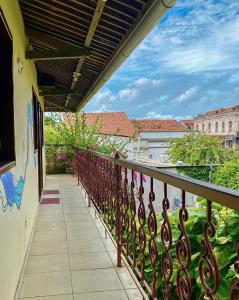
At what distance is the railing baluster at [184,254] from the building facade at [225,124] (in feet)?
127

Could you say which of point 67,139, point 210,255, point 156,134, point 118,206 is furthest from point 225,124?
point 210,255

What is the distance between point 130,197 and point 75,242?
141 centimetres

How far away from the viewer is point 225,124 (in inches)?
1729

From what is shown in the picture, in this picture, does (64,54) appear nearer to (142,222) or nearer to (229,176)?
(142,222)

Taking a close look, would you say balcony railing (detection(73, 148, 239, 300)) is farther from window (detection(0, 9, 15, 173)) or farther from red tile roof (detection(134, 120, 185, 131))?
red tile roof (detection(134, 120, 185, 131))

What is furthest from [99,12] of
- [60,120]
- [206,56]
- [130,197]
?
[206,56]

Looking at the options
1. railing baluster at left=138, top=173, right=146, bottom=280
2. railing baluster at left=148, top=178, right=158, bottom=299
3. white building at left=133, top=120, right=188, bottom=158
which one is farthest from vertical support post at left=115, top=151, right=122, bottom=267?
white building at left=133, top=120, right=188, bottom=158

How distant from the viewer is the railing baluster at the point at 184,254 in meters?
1.36

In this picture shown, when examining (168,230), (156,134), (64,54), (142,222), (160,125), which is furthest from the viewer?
(160,125)

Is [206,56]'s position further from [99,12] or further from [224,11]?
[99,12]

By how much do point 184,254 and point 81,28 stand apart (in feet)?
8.96

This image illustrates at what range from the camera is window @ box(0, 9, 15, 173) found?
247 centimetres

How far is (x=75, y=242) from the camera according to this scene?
3.58m

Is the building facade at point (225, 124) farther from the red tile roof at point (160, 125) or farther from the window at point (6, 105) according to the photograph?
the window at point (6, 105)
